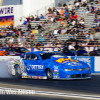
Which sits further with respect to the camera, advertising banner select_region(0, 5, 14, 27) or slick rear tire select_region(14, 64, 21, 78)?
advertising banner select_region(0, 5, 14, 27)

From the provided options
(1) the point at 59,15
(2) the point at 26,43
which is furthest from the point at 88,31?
(2) the point at 26,43

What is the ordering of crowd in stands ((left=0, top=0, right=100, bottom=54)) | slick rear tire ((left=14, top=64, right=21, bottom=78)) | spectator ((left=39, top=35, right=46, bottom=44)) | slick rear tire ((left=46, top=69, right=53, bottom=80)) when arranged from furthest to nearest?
spectator ((left=39, top=35, right=46, bottom=44)), crowd in stands ((left=0, top=0, right=100, bottom=54)), slick rear tire ((left=14, top=64, right=21, bottom=78)), slick rear tire ((left=46, top=69, right=53, bottom=80))

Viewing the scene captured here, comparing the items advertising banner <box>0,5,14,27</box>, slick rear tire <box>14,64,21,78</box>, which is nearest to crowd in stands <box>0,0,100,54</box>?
advertising banner <box>0,5,14,27</box>

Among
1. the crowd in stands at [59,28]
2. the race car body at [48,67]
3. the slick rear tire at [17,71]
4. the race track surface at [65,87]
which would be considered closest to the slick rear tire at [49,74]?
the race car body at [48,67]

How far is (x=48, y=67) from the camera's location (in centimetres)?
1173

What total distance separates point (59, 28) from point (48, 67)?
12174 millimetres

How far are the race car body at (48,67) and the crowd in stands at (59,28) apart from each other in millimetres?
8332

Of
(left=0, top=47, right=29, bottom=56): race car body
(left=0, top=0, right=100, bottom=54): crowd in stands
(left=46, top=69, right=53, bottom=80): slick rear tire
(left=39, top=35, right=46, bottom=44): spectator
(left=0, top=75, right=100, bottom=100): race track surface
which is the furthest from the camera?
(left=0, top=47, right=29, bottom=56): race car body

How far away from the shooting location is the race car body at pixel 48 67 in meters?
11.4

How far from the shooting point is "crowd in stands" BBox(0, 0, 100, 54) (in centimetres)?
2184

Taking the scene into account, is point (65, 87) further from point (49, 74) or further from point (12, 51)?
point (12, 51)

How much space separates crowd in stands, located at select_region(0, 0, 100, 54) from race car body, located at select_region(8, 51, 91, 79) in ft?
27.3

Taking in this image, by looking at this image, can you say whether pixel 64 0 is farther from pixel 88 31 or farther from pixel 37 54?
pixel 37 54

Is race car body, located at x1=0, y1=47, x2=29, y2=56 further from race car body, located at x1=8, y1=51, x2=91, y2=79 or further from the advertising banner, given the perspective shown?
the advertising banner
